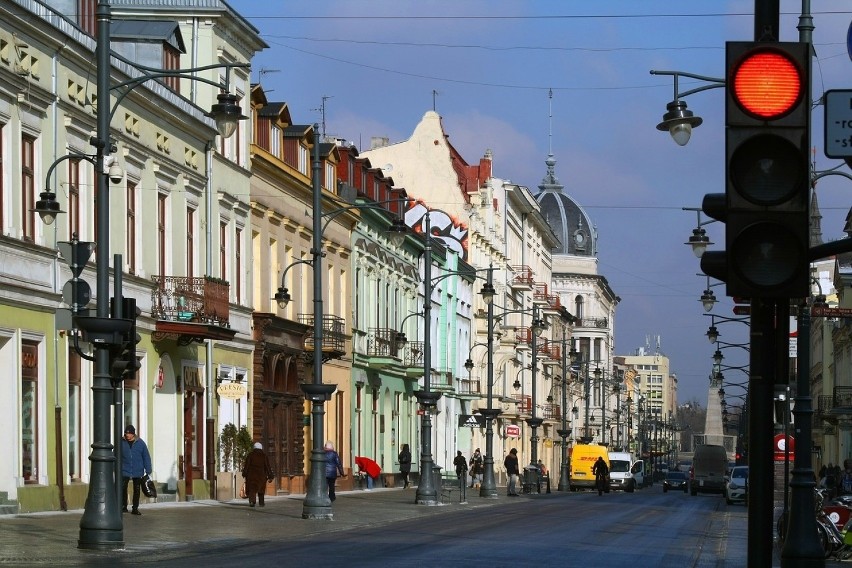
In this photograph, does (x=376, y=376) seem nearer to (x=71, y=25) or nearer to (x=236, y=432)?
(x=236, y=432)

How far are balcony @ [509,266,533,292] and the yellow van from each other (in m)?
14.7

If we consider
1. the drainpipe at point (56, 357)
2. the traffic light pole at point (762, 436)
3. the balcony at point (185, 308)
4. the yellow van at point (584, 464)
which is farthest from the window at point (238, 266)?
the yellow van at point (584, 464)

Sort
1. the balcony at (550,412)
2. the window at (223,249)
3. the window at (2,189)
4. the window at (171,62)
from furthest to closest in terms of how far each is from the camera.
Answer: the balcony at (550,412) < the window at (223,249) < the window at (171,62) < the window at (2,189)

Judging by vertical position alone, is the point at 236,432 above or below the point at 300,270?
below

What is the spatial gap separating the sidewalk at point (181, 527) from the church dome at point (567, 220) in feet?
370

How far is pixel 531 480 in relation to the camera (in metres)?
64.8

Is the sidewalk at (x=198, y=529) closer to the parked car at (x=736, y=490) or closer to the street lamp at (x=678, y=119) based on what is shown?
the street lamp at (x=678, y=119)

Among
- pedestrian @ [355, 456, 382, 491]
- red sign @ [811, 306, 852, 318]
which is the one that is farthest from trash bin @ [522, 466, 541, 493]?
red sign @ [811, 306, 852, 318]

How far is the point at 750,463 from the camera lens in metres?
7.68

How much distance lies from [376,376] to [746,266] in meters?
56.9

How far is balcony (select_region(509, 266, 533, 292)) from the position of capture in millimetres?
99238

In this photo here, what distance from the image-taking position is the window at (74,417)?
3288 cm

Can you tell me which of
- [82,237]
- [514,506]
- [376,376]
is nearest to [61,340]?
[82,237]

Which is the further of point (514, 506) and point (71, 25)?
point (514, 506)
